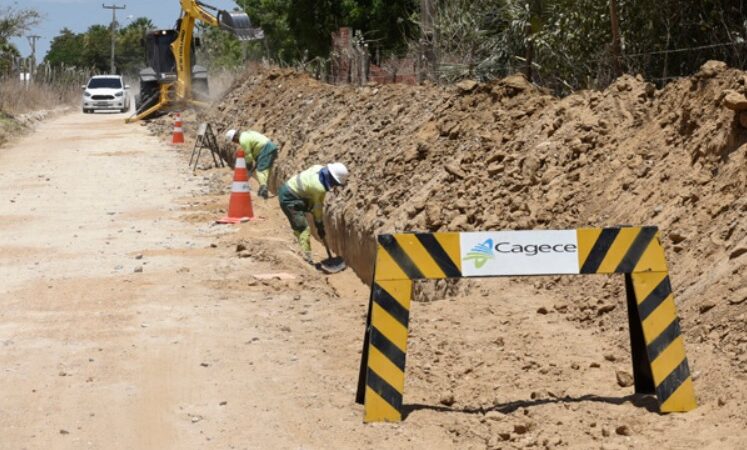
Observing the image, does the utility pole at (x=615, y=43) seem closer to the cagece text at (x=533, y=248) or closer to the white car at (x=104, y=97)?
the cagece text at (x=533, y=248)

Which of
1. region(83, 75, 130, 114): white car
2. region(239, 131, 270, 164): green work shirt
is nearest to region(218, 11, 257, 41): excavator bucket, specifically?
region(239, 131, 270, 164): green work shirt

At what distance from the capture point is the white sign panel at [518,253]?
22.0 feet

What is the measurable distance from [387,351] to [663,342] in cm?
152

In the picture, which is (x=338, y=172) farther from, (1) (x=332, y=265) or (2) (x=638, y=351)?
(2) (x=638, y=351)

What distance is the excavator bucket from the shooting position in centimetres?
2989

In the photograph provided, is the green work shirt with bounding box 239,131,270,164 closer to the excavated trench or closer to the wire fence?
the excavated trench

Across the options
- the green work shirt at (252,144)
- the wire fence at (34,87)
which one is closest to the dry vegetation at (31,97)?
the wire fence at (34,87)

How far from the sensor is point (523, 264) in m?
6.75

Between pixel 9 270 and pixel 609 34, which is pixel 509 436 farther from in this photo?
pixel 609 34

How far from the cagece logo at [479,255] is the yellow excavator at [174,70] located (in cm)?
2695

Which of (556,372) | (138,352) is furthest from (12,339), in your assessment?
(556,372)

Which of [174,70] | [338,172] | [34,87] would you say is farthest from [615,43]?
[34,87]

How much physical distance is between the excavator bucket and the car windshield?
22.4m

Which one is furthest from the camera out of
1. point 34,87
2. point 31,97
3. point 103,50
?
point 103,50
